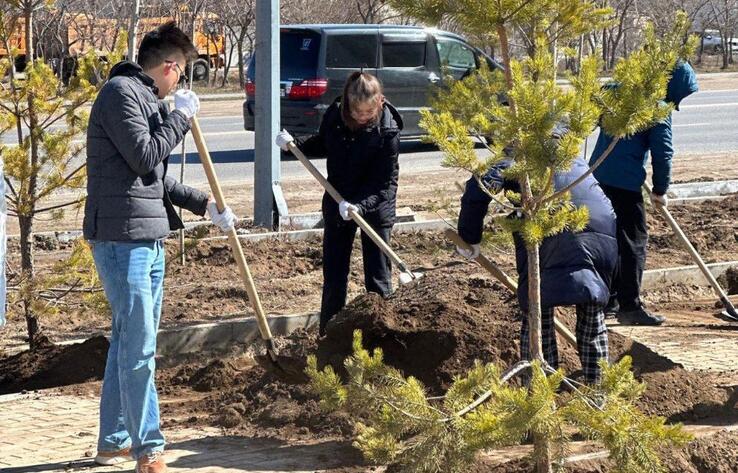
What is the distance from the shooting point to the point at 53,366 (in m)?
7.05

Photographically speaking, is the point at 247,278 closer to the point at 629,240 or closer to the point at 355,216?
the point at 355,216

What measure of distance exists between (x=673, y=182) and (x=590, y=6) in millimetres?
9614

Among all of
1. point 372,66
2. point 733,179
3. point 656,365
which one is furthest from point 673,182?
point 656,365

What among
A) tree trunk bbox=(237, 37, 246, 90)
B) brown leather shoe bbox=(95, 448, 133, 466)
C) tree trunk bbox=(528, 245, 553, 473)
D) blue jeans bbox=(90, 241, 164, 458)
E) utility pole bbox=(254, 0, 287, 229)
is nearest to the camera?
tree trunk bbox=(528, 245, 553, 473)

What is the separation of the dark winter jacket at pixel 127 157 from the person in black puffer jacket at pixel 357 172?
1.93 meters

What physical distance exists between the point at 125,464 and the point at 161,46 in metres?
1.88

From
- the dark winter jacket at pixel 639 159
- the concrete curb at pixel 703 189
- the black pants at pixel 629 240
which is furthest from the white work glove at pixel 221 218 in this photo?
the concrete curb at pixel 703 189

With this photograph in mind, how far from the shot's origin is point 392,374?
4527mm

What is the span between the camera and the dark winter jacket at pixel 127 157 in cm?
480

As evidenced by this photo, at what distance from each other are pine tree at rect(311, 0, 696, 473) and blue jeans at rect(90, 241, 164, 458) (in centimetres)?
87

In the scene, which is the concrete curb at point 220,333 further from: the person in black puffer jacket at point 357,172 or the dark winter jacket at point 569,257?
the dark winter jacket at point 569,257

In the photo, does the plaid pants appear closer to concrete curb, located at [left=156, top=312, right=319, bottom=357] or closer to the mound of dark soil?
the mound of dark soil

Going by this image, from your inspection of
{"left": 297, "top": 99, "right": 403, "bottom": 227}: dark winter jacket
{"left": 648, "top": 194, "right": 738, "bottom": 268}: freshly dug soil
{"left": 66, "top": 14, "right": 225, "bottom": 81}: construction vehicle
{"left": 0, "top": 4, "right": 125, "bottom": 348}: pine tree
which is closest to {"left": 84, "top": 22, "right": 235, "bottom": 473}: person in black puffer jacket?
{"left": 297, "top": 99, "right": 403, "bottom": 227}: dark winter jacket

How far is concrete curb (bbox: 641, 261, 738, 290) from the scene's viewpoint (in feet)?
29.9
